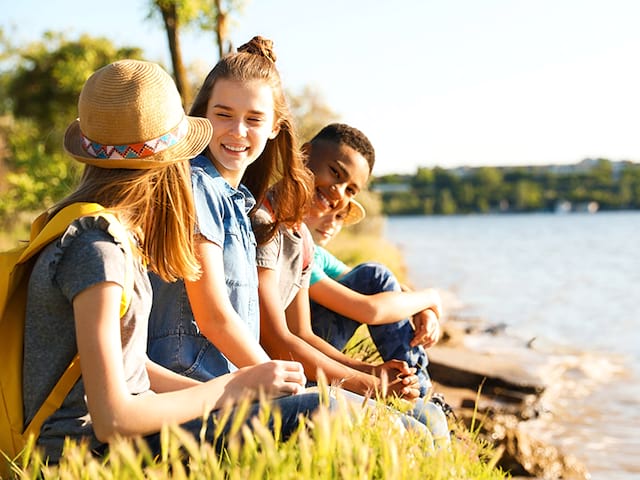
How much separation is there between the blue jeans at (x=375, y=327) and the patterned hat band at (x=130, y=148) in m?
1.57

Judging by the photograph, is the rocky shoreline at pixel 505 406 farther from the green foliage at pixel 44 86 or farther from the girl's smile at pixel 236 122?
the green foliage at pixel 44 86

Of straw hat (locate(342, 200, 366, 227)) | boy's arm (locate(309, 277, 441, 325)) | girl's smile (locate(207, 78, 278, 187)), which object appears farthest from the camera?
straw hat (locate(342, 200, 366, 227))

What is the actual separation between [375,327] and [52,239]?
1.89 metres

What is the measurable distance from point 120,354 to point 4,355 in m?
0.37

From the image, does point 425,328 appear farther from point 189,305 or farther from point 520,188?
point 520,188

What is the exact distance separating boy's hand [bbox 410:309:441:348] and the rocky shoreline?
1.85 m

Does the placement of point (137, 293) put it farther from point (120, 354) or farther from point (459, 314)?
point (459, 314)

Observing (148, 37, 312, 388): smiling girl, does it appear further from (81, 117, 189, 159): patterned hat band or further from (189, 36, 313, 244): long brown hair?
(81, 117, 189, 159): patterned hat band

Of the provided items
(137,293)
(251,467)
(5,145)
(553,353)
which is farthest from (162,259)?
(5,145)

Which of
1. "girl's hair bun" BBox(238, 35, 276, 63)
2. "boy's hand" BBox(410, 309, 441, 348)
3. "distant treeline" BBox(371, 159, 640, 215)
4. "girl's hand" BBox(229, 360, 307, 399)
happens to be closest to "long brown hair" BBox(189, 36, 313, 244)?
"girl's hair bun" BBox(238, 35, 276, 63)

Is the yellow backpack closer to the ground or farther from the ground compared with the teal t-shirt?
farther from the ground

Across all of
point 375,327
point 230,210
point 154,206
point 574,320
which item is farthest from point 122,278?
point 574,320

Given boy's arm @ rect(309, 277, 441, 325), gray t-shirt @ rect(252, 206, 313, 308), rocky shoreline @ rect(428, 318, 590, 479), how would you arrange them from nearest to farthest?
gray t-shirt @ rect(252, 206, 313, 308) → boy's arm @ rect(309, 277, 441, 325) → rocky shoreline @ rect(428, 318, 590, 479)

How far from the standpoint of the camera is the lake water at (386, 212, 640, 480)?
22.2 feet
